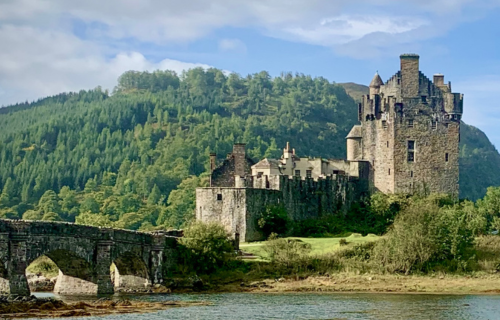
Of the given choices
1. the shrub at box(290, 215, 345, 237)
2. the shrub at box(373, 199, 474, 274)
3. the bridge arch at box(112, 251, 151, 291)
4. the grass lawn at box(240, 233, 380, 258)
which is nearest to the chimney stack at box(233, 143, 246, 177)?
the shrub at box(290, 215, 345, 237)

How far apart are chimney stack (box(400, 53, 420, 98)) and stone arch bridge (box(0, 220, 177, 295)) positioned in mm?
28721

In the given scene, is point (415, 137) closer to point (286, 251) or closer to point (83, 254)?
point (286, 251)

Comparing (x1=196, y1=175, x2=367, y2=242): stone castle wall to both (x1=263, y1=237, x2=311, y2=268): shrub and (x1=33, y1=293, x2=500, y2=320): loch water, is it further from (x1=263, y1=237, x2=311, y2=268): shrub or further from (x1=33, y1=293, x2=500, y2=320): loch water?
(x1=33, y1=293, x2=500, y2=320): loch water

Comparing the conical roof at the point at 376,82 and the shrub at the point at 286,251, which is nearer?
the shrub at the point at 286,251

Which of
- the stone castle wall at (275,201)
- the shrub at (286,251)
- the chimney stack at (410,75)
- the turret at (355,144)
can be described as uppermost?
the chimney stack at (410,75)

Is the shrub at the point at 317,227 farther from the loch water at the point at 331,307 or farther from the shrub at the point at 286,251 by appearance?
the loch water at the point at 331,307

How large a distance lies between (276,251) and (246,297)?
10425 mm

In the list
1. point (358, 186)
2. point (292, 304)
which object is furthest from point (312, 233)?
point (292, 304)

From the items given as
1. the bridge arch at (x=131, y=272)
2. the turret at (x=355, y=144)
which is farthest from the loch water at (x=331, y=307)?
the turret at (x=355, y=144)

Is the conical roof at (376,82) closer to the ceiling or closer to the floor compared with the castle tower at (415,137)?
closer to the ceiling

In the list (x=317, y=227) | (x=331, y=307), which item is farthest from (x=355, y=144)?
(x=331, y=307)

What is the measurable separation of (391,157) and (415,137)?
2925 mm

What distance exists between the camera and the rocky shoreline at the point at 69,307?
5731 centimetres

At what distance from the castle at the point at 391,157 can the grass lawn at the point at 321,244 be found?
8329mm
